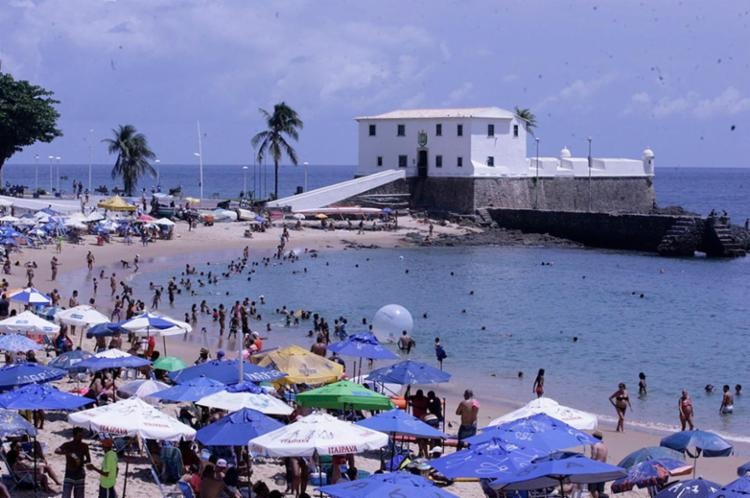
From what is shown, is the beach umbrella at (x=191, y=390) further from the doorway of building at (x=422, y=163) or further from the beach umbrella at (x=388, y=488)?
the doorway of building at (x=422, y=163)

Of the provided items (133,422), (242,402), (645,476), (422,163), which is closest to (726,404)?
(645,476)

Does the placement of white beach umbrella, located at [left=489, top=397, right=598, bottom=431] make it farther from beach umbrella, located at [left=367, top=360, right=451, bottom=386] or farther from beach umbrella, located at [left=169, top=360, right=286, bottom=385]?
beach umbrella, located at [left=169, top=360, right=286, bottom=385]

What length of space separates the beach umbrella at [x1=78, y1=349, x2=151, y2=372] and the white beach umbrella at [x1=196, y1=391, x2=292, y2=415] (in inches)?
142

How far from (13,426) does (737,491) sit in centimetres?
856

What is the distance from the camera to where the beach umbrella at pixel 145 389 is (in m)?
17.4

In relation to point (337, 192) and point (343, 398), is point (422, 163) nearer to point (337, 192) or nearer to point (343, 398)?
point (337, 192)

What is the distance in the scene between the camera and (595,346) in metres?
36.2

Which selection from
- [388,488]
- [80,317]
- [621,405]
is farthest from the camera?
[80,317]

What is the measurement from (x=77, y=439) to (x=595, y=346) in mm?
24764

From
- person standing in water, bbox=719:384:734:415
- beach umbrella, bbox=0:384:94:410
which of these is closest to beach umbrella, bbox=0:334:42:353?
beach umbrella, bbox=0:384:94:410

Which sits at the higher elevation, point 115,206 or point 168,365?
point 115,206

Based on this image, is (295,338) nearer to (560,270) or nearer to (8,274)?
(8,274)

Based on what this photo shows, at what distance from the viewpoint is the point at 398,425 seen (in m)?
15.7

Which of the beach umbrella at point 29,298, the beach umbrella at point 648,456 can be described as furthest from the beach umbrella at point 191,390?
the beach umbrella at point 29,298
